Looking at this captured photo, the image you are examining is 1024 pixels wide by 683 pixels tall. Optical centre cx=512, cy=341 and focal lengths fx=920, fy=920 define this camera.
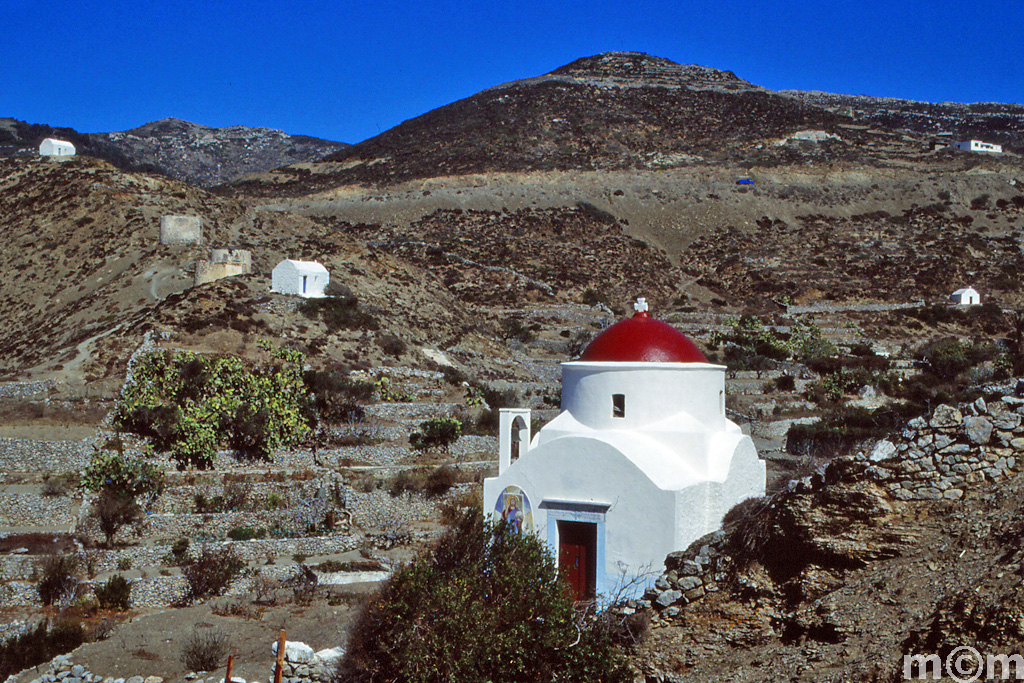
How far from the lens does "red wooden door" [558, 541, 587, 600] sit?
13906 millimetres

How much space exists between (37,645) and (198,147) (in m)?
161

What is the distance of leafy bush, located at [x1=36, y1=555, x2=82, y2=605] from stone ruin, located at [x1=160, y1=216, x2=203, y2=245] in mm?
28192

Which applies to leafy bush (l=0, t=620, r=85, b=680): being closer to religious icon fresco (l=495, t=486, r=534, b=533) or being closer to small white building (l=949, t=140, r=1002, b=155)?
religious icon fresco (l=495, t=486, r=534, b=533)

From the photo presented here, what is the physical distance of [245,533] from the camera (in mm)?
21266

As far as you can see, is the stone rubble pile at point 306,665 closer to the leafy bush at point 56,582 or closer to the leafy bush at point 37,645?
the leafy bush at point 37,645

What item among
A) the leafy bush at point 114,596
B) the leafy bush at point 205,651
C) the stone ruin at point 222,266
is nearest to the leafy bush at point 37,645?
the leafy bush at point 114,596

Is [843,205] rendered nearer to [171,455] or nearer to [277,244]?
[277,244]

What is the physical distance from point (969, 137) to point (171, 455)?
11911cm

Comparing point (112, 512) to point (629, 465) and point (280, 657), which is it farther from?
point (629, 465)

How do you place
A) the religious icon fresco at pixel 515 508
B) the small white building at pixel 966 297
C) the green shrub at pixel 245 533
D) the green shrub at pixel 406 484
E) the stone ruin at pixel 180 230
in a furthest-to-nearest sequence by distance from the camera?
1. the small white building at pixel 966 297
2. the stone ruin at pixel 180 230
3. the green shrub at pixel 406 484
4. the green shrub at pixel 245 533
5. the religious icon fresco at pixel 515 508

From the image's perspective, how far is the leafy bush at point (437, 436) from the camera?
27297 mm

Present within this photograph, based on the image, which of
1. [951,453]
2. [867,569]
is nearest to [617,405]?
[867,569]

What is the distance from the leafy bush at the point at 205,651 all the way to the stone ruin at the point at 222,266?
24530 mm

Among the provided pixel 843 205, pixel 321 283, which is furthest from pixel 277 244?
pixel 843 205
